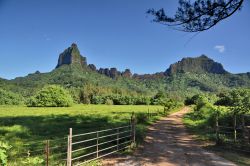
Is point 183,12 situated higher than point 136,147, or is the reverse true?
point 183,12

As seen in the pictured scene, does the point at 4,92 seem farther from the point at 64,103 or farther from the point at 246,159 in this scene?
the point at 246,159

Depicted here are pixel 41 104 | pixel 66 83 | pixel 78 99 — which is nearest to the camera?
pixel 41 104

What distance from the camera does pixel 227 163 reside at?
13266 millimetres

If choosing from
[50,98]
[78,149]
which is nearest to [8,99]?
[50,98]

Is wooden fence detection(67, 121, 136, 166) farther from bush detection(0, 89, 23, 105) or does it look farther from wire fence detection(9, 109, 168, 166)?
bush detection(0, 89, 23, 105)

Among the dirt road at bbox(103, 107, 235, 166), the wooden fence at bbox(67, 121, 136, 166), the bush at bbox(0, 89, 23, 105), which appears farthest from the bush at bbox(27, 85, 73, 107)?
the dirt road at bbox(103, 107, 235, 166)

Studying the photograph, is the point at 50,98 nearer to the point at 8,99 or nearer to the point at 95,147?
the point at 8,99

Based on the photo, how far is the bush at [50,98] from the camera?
311ft

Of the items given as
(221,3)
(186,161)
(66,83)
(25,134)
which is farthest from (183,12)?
(66,83)

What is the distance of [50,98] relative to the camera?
95.9 meters

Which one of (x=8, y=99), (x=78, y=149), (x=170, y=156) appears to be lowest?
(x=170, y=156)

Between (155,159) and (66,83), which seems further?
(66,83)

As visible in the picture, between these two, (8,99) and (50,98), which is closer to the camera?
(50,98)

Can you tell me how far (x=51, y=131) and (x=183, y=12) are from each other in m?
15.5
